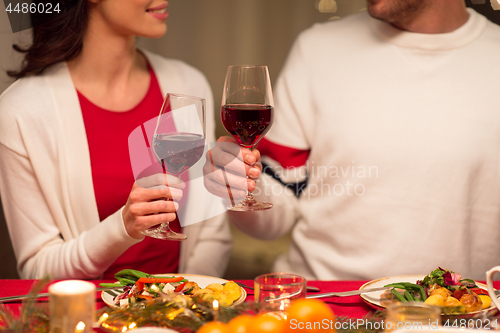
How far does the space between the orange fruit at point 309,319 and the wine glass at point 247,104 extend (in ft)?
1.47

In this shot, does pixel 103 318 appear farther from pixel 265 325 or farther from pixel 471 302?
pixel 471 302

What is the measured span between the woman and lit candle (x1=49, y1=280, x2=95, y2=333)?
699mm

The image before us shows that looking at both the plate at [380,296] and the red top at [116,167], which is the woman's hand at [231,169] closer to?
the plate at [380,296]

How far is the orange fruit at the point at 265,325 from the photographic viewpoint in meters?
0.51

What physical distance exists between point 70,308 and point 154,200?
0.50 meters

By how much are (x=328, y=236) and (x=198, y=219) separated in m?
0.48

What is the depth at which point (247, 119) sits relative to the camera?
0.99 metres

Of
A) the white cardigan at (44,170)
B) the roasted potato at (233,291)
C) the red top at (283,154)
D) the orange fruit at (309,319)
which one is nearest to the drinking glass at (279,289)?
the orange fruit at (309,319)

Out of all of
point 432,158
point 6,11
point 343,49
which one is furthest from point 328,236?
point 6,11

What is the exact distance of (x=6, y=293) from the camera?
102 cm

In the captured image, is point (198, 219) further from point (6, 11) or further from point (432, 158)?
point (6, 11)

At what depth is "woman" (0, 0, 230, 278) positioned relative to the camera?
1.42 meters

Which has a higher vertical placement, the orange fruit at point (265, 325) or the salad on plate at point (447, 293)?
the orange fruit at point (265, 325)

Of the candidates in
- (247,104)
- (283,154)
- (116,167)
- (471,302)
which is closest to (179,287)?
(247,104)
